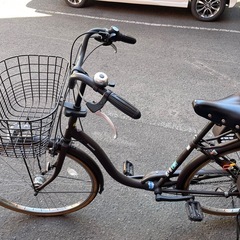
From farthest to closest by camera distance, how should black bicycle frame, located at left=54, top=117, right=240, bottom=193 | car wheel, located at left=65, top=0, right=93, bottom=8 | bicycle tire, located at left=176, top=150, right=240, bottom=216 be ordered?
car wheel, located at left=65, top=0, right=93, bottom=8 → bicycle tire, located at left=176, top=150, right=240, bottom=216 → black bicycle frame, located at left=54, top=117, right=240, bottom=193

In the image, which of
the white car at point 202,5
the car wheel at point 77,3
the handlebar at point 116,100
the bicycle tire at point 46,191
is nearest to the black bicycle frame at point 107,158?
the bicycle tire at point 46,191

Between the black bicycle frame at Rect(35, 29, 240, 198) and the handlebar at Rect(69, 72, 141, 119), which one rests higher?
the handlebar at Rect(69, 72, 141, 119)

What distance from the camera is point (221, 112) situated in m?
1.75

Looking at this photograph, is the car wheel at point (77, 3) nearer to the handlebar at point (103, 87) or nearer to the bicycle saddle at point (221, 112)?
the handlebar at point (103, 87)

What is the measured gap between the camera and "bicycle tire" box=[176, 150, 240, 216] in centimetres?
213

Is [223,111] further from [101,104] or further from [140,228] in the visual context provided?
[140,228]

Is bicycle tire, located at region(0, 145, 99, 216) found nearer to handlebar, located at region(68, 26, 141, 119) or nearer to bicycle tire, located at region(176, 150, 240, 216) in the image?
bicycle tire, located at region(176, 150, 240, 216)

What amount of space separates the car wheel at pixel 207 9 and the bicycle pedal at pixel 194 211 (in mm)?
4358

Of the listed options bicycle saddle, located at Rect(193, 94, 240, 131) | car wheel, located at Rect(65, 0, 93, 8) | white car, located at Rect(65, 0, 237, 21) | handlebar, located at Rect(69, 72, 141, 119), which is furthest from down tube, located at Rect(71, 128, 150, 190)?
car wheel, located at Rect(65, 0, 93, 8)

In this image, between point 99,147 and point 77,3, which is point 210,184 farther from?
point 77,3

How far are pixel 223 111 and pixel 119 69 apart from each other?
8.92 feet

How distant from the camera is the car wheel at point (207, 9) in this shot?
5680mm

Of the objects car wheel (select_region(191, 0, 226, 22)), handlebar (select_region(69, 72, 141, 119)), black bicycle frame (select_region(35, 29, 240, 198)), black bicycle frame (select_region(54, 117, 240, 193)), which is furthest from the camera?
car wheel (select_region(191, 0, 226, 22))

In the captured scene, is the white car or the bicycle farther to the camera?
the white car
